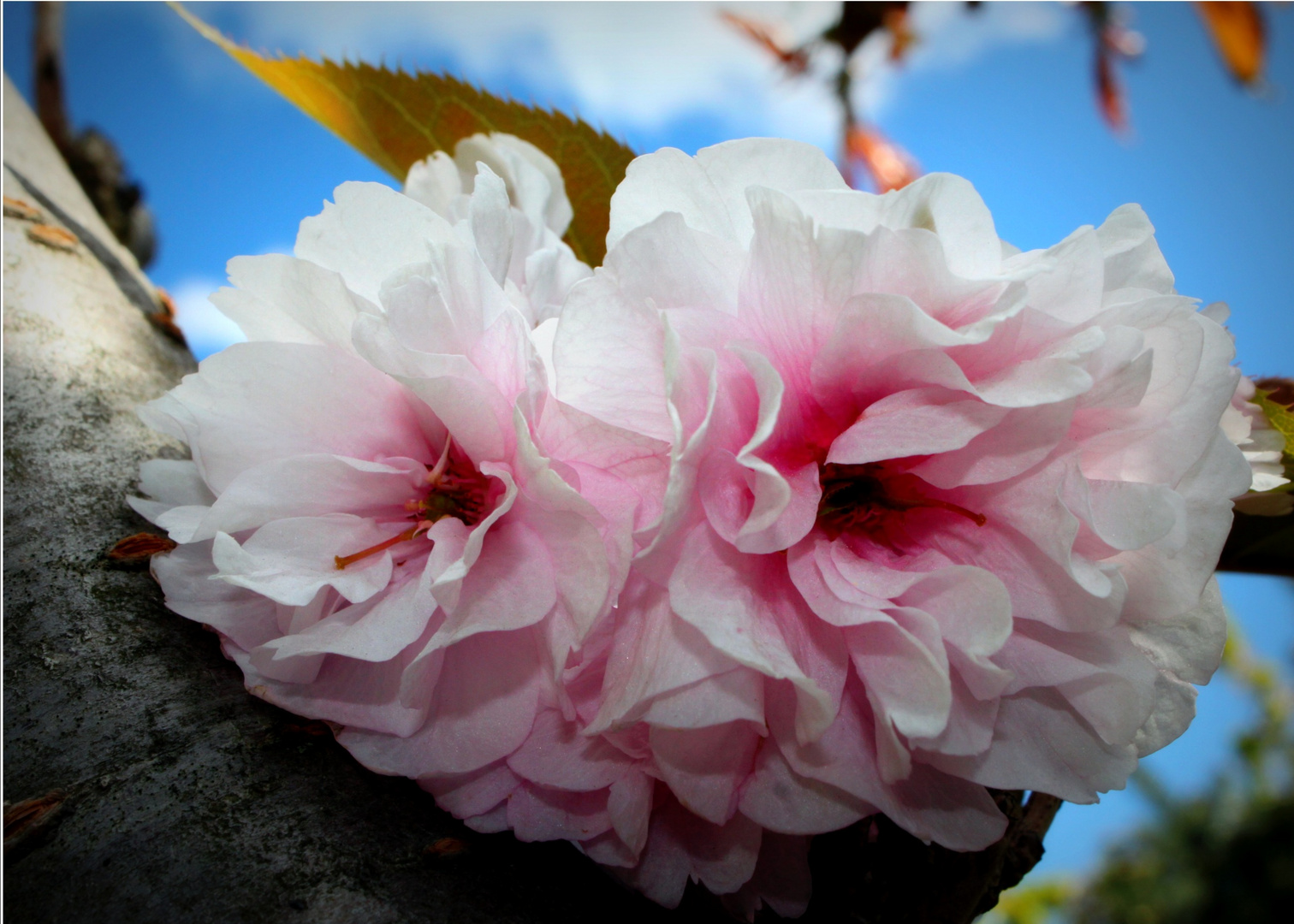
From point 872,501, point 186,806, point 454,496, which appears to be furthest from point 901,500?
point 186,806

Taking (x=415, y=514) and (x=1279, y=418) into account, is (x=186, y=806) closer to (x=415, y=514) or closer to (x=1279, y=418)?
(x=415, y=514)

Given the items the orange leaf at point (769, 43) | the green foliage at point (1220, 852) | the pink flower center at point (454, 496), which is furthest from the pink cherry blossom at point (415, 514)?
the green foliage at point (1220, 852)

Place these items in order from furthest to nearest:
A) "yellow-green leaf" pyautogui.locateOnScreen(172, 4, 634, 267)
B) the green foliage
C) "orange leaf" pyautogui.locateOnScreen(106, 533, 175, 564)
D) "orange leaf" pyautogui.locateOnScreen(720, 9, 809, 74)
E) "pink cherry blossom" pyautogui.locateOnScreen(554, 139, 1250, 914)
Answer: the green foliage → "orange leaf" pyautogui.locateOnScreen(720, 9, 809, 74) → "yellow-green leaf" pyautogui.locateOnScreen(172, 4, 634, 267) → "orange leaf" pyautogui.locateOnScreen(106, 533, 175, 564) → "pink cherry blossom" pyautogui.locateOnScreen(554, 139, 1250, 914)

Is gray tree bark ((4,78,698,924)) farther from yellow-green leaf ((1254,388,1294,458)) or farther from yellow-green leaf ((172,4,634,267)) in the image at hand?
yellow-green leaf ((1254,388,1294,458))

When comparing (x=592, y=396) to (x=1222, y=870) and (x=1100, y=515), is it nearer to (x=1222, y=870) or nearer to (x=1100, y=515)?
(x=1100, y=515)

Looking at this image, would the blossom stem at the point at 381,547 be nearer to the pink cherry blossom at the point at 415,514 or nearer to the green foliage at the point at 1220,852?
the pink cherry blossom at the point at 415,514

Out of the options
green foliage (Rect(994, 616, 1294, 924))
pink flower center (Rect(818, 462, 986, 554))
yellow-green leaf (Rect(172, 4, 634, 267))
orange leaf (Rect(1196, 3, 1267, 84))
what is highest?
orange leaf (Rect(1196, 3, 1267, 84))

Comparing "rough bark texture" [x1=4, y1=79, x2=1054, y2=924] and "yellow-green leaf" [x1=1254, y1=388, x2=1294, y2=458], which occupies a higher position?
"yellow-green leaf" [x1=1254, y1=388, x2=1294, y2=458]

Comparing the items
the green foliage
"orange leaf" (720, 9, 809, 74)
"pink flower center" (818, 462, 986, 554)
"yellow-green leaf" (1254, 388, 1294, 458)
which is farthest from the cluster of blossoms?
the green foliage
